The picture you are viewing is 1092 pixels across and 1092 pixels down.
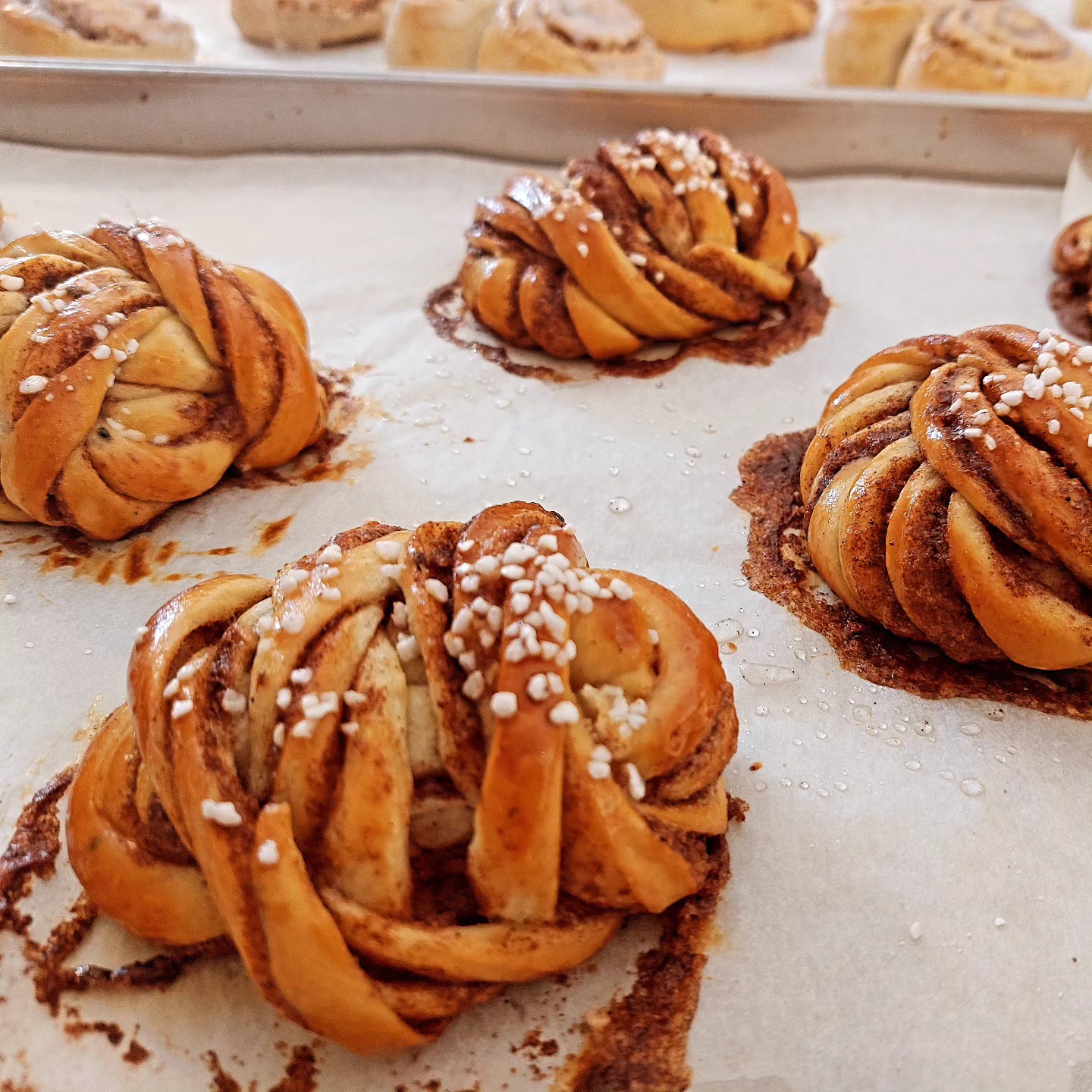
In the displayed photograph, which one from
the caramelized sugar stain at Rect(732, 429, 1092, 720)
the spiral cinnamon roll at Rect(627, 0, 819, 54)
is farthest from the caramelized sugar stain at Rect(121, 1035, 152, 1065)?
the spiral cinnamon roll at Rect(627, 0, 819, 54)

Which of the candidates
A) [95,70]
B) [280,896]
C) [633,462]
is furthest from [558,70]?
[280,896]

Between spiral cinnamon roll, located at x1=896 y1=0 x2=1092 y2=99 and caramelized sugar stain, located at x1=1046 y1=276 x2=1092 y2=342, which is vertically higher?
spiral cinnamon roll, located at x1=896 y1=0 x2=1092 y2=99

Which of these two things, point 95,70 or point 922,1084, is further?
point 95,70

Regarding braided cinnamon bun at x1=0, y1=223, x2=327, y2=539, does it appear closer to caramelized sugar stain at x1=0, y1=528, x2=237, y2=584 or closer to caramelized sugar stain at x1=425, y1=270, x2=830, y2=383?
caramelized sugar stain at x1=0, y1=528, x2=237, y2=584

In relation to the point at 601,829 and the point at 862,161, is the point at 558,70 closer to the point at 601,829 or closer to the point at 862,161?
the point at 862,161

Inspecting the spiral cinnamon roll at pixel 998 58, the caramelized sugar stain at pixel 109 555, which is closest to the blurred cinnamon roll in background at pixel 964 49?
the spiral cinnamon roll at pixel 998 58

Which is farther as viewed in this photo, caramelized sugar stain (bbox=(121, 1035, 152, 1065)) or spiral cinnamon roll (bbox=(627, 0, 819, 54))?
spiral cinnamon roll (bbox=(627, 0, 819, 54))

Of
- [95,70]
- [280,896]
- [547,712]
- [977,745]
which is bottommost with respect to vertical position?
[977,745]
